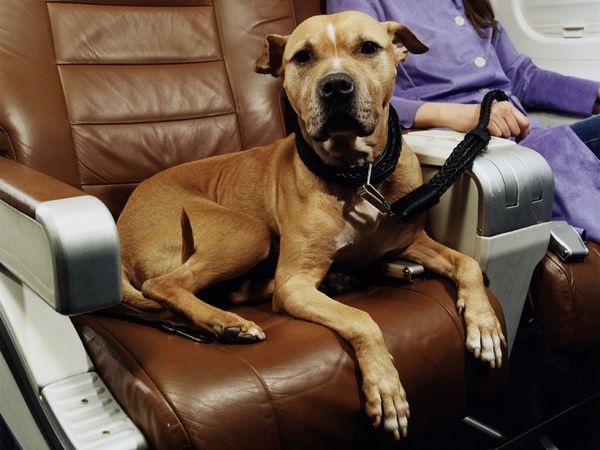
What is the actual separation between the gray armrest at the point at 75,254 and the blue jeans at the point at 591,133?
1.30m

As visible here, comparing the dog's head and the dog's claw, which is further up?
the dog's head

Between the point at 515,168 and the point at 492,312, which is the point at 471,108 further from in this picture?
the point at 492,312

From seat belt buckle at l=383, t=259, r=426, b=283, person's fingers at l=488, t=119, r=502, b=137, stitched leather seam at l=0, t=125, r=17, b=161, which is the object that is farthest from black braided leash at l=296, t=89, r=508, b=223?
stitched leather seam at l=0, t=125, r=17, b=161

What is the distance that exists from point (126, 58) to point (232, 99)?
0.31 m

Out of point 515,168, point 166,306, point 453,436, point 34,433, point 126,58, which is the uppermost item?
point 126,58

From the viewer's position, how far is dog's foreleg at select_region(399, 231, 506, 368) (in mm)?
1371

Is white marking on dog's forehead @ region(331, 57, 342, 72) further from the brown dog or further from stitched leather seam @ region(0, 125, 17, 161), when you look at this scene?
stitched leather seam @ region(0, 125, 17, 161)

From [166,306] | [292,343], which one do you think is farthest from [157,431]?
[166,306]

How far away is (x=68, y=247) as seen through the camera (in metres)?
0.96

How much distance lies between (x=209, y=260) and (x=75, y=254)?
59 centimetres

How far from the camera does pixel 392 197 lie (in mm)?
1592

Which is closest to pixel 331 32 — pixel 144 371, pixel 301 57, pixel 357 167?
pixel 301 57

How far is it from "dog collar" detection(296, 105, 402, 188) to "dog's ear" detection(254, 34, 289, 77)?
219mm

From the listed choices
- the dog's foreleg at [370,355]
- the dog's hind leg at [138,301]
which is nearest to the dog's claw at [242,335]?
the dog's foreleg at [370,355]
